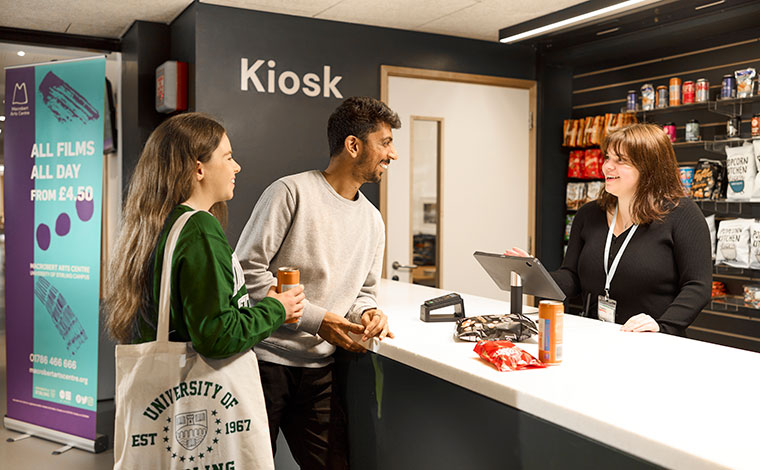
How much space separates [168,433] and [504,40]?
327cm

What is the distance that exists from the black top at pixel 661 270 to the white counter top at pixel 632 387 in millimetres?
274

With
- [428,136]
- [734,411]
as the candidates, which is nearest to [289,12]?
[428,136]

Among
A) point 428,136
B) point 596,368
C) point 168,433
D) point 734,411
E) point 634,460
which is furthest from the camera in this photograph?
point 428,136

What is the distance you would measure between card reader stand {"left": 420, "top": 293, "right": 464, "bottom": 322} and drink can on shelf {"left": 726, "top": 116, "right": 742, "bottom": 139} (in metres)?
2.49

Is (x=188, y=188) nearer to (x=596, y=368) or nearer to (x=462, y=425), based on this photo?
(x=462, y=425)

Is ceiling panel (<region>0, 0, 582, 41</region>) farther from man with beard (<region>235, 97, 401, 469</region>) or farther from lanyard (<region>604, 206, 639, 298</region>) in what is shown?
man with beard (<region>235, 97, 401, 469</region>)

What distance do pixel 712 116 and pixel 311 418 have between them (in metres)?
3.40

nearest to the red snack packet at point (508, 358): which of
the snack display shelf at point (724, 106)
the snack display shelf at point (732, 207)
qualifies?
the snack display shelf at point (732, 207)

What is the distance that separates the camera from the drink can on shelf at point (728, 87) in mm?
3982

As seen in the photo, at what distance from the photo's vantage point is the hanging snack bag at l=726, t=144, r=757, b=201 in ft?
12.8

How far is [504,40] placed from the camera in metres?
4.14

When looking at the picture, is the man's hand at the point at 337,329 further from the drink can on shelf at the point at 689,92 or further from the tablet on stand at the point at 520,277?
the drink can on shelf at the point at 689,92

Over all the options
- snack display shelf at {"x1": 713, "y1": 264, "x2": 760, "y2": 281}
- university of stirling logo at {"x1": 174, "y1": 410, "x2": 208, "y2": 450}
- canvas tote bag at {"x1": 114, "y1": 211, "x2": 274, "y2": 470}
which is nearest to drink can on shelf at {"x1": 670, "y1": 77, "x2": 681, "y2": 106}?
snack display shelf at {"x1": 713, "y1": 264, "x2": 760, "y2": 281}

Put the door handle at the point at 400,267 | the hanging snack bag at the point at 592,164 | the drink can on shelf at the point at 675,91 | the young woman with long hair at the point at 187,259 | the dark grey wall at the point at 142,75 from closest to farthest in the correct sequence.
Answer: the young woman with long hair at the point at 187,259
the drink can on shelf at the point at 675,91
the dark grey wall at the point at 142,75
the door handle at the point at 400,267
the hanging snack bag at the point at 592,164
